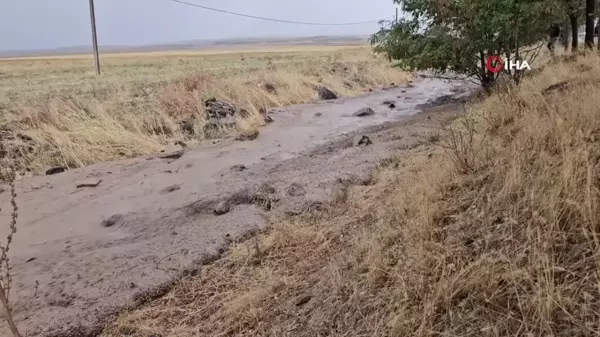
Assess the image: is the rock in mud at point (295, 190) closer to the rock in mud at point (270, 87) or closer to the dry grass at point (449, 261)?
the dry grass at point (449, 261)

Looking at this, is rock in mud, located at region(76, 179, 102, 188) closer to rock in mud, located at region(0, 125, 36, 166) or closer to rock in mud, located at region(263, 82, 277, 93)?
rock in mud, located at region(0, 125, 36, 166)

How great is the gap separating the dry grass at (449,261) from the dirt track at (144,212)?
0.54 metres

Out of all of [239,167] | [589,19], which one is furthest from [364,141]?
[589,19]

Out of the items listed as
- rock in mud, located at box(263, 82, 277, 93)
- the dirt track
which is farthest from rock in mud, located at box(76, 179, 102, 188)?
rock in mud, located at box(263, 82, 277, 93)

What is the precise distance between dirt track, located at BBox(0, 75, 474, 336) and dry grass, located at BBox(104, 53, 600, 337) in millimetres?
541

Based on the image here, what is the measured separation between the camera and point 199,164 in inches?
355

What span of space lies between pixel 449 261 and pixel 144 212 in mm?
4699

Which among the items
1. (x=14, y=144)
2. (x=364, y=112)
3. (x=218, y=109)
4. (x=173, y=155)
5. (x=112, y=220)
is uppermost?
(x=218, y=109)

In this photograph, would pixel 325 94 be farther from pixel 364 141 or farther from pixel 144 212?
pixel 144 212

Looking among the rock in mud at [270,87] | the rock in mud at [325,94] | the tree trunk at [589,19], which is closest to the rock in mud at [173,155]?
the rock in mud at [270,87]

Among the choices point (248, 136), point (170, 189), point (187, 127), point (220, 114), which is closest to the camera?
point (170, 189)

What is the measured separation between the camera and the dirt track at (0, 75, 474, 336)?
4.23m

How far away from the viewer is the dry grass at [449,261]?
2271 millimetres

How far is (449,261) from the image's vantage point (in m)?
2.69
